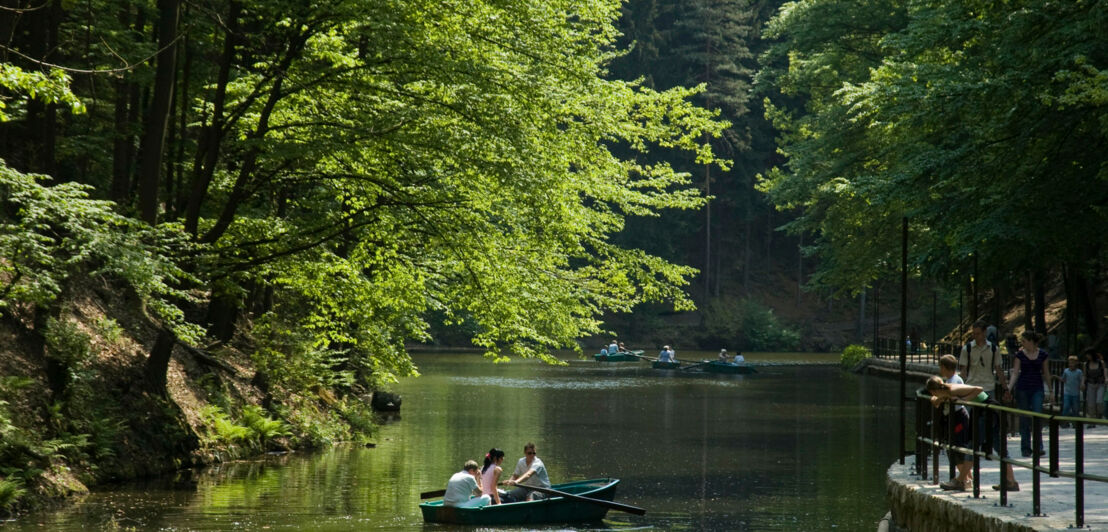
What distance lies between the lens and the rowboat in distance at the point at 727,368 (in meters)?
56.7

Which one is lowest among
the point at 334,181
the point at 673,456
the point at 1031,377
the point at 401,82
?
the point at 673,456

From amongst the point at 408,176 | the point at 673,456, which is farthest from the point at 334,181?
the point at 673,456

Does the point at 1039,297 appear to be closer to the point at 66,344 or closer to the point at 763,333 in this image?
the point at 66,344

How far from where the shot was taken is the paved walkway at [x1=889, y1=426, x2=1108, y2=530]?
31.2 ft

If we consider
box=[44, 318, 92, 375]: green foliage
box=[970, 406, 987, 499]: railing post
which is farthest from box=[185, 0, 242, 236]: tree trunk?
box=[970, 406, 987, 499]: railing post

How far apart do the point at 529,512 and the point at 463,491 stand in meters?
1.10

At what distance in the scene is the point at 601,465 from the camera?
23.2 meters

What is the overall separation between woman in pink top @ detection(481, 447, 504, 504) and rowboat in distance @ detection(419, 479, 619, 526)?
49 centimetres

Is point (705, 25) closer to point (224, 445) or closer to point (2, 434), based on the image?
point (224, 445)

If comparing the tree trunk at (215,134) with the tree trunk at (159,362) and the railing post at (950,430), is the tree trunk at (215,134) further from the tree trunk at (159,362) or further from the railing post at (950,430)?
the railing post at (950,430)

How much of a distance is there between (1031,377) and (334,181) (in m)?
11.9

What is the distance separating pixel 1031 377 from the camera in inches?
588

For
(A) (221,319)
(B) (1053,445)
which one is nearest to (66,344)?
(A) (221,319)

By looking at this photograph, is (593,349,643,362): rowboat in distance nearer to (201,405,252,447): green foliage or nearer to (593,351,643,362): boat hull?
(593,351,643,362): boat hull
